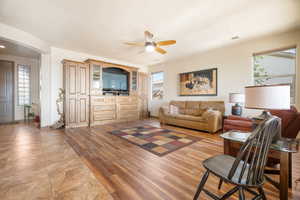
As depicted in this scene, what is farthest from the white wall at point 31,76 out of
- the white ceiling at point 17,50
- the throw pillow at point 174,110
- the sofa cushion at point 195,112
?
the sofa cushion at point 195,112

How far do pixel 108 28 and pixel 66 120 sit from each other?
121 inches

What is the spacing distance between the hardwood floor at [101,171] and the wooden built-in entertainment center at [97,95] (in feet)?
5.36

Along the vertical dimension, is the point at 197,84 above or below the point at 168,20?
below

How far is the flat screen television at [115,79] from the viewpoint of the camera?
4.99 m

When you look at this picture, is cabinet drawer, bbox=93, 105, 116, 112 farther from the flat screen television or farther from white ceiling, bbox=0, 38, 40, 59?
white ceiling, bbox=0, 38, 40, 59

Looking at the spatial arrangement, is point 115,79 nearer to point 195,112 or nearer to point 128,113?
point 128,113

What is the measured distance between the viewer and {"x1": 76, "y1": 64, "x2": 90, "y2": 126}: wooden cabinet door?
4.24 meters

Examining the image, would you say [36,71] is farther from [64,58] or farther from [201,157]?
[201,157]

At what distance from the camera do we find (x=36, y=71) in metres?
5.49

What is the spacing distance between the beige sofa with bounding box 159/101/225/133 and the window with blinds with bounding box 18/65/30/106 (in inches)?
226

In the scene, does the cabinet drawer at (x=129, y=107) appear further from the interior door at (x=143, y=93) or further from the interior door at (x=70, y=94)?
the interior door at (x=70, y=94)

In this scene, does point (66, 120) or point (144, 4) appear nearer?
point (144, 4)

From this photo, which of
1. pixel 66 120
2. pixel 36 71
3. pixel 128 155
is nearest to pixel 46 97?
pixel 66 120

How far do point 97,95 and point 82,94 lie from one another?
19.1 inches
